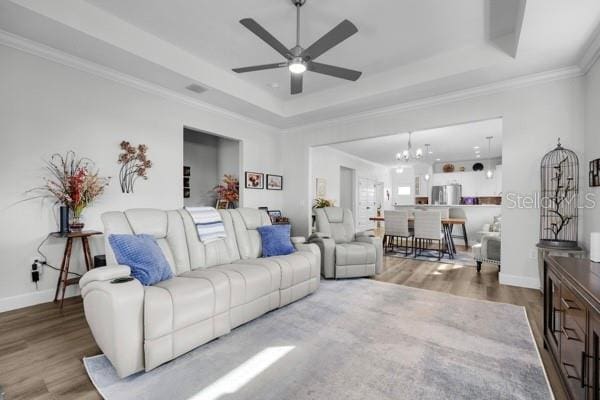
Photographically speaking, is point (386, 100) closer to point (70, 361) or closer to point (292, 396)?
point (292, 396)

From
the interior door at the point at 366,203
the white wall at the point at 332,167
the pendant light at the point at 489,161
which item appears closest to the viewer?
the pendant light at the point at 489,161

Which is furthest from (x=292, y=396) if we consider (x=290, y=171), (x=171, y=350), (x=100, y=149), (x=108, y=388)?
(x=290, y=171)

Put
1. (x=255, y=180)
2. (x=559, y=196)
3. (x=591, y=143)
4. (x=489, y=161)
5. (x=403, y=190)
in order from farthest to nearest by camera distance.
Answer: (x=403, y=190)
(x=489, y=161)
(x=255, y=180)
(x=559, y=196)
(x=591, y=143)

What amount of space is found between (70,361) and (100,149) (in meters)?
2.46

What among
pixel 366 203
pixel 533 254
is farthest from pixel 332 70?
pixel 366 203

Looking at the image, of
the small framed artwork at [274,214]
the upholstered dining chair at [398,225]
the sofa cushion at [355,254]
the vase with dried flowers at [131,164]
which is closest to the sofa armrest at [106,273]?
the vase with dried flowers at [131,164]

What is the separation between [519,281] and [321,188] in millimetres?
4718

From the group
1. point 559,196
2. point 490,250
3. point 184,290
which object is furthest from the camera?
point 490,250

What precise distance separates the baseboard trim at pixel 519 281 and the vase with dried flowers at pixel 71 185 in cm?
518

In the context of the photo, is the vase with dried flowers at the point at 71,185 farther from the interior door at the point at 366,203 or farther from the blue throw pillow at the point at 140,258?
the interior door at the point at 366,203

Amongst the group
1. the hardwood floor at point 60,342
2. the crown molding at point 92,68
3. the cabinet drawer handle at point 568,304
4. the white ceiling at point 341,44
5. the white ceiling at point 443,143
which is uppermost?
the white ceiling at point 341,44

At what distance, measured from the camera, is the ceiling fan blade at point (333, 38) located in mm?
2232

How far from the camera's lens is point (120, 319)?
1.70 m

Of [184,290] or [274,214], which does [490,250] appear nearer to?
[274,214]
